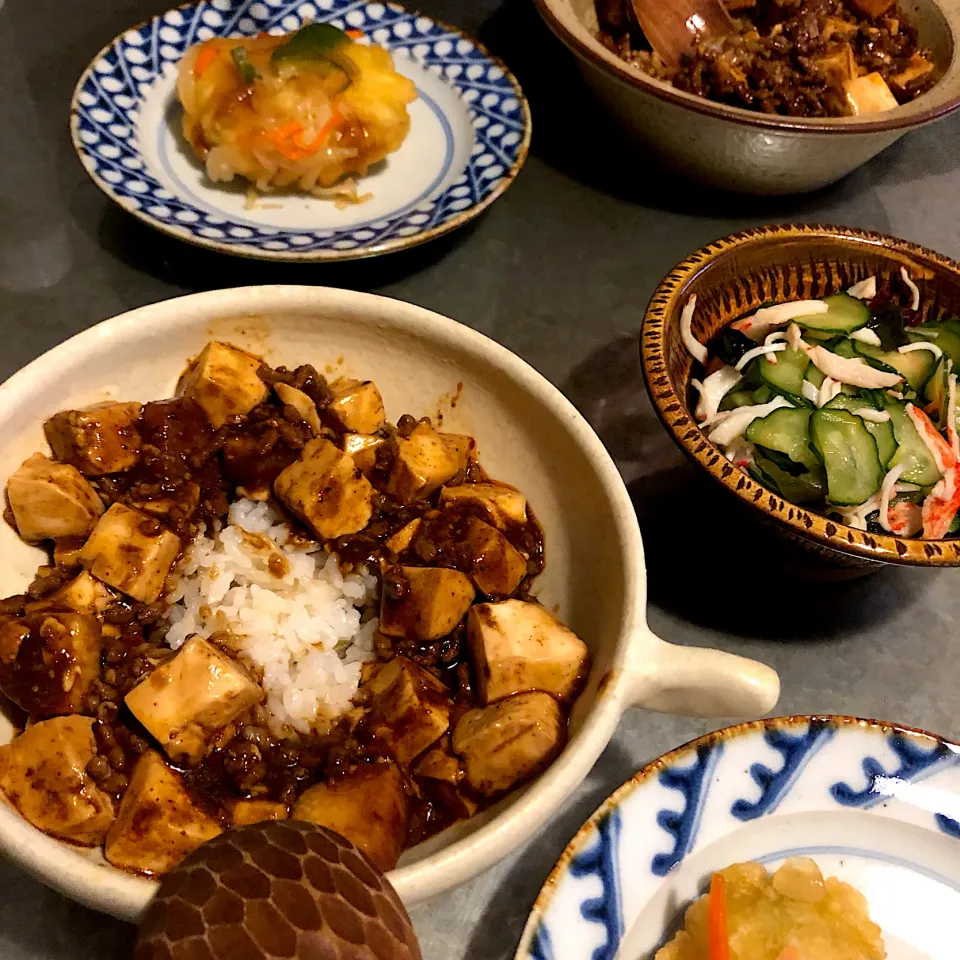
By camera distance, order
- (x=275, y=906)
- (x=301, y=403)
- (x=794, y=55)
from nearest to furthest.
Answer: (x=275, y=906), (x=301, y=403), (x=794, y=55)

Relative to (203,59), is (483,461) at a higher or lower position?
lower

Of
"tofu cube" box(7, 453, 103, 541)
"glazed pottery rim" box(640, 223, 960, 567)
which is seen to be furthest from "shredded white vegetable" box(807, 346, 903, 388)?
"tofu cube" box(7, 453, 103, 541)

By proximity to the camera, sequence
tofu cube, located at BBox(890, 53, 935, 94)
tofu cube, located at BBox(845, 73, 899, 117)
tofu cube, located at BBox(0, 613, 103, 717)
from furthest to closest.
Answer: tofu cube, located at BBox(890, 53, 935, 94), tofu cube, located at BBox(845, 73, 899, 117), tofu cube, located at BBox(0, 613, 103, 717)

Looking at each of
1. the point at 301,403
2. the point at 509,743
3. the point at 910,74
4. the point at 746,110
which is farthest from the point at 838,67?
the point at 509,743

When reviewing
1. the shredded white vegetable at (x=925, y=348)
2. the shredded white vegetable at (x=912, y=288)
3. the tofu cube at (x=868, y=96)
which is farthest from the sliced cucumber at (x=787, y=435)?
the tofu cube at (x=868, y=96)

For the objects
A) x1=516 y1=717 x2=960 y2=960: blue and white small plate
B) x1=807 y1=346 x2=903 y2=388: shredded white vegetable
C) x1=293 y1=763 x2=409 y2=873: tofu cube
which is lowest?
x1=516 y1=717 x2=960 y2=960: blue and white small plate

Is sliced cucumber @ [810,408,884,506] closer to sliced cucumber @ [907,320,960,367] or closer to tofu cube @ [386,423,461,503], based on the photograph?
sliced cucumber @ [907,320,960,367]

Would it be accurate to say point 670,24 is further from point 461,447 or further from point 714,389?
point 461,447
